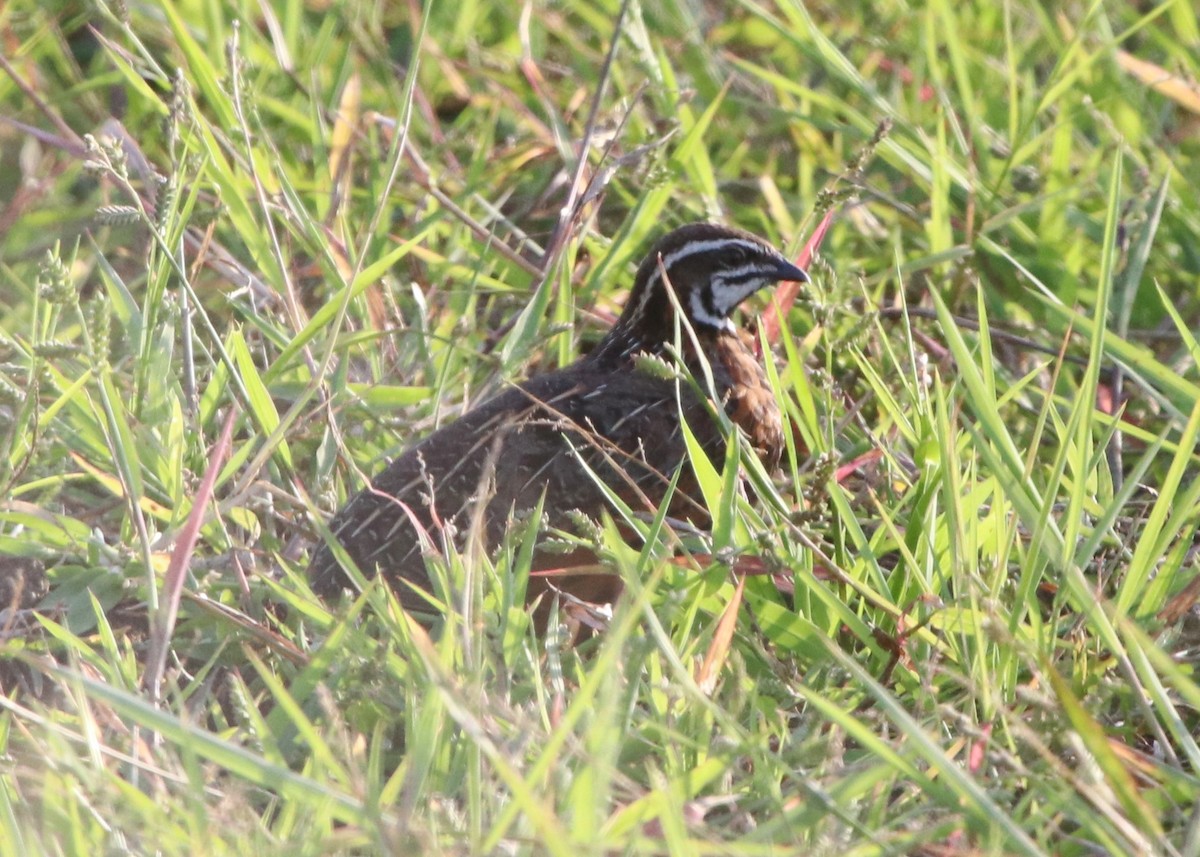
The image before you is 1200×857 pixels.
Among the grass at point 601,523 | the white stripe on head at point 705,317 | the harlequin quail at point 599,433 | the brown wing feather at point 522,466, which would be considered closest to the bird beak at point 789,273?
the harlequin quail at point 599,433

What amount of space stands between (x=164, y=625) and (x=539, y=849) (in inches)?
33.8

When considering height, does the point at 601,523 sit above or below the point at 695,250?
below

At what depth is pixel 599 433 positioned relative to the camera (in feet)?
13.4

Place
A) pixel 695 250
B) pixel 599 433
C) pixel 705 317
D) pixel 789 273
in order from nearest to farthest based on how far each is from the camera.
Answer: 1. pixel 599 433
2. pixel 789 273
3. pixel 695 250
4. pixel 705 317

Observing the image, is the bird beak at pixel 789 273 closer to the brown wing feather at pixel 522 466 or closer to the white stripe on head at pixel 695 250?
the white stripe on head at pixel 695 250

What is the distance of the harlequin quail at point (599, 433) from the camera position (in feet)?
12.4

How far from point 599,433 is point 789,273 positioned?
0.70 metres

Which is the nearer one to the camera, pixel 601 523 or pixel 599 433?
pixel 601 523

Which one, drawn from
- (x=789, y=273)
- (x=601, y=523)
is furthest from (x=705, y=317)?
(x=601, y=523)

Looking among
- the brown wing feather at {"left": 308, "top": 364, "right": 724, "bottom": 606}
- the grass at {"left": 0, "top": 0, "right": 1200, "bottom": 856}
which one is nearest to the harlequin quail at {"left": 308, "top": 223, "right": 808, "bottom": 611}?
the brown wing feather at {"left": 308, "top": 364, "right": 724, "bottom": 606}

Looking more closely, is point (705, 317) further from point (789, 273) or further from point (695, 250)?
point (789, 273)

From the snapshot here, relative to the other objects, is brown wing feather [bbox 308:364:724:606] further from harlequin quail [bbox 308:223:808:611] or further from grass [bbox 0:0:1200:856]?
grass [bbox 0:0:1200:856]

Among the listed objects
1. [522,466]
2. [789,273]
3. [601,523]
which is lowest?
[601,523]

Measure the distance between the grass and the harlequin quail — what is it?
0.16 m
